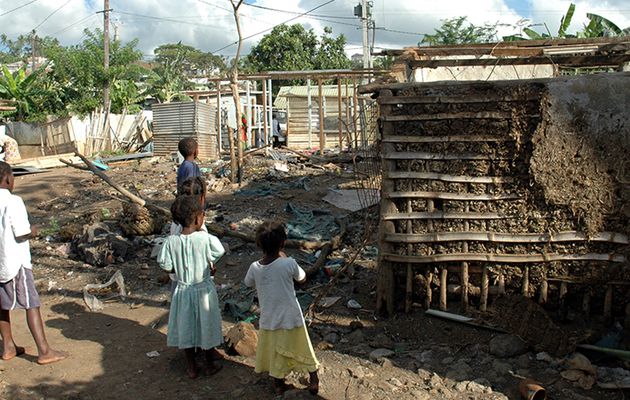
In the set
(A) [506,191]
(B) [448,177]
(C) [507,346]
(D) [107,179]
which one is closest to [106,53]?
(D) [107,179]

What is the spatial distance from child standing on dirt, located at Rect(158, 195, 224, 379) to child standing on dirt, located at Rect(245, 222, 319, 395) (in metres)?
0.51

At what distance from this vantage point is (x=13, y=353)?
447 centimetres

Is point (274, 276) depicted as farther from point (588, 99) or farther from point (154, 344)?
point (588, 99)

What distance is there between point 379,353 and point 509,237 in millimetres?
1427

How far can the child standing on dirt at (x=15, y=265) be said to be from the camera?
416 centimetres

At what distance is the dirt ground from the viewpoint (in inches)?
155

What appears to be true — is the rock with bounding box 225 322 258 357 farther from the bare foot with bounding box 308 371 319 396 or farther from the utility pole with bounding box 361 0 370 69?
the utility pole with bounding box 361 0 370 69

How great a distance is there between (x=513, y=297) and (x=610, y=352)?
0.81 m

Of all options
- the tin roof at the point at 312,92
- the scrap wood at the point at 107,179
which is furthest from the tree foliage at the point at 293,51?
the scrap wood at the point at 107,179

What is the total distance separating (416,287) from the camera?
4902mm

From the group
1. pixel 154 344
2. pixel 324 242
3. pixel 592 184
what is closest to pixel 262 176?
pixel 324 242

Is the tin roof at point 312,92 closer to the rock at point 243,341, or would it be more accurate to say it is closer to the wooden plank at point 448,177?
the wooden plank at point 448,177

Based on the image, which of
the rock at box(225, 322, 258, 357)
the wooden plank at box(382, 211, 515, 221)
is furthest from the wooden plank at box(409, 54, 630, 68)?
the rock at box(225, 322, 258, 357)

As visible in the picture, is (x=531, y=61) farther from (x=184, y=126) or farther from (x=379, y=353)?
(x=184, y=126)
